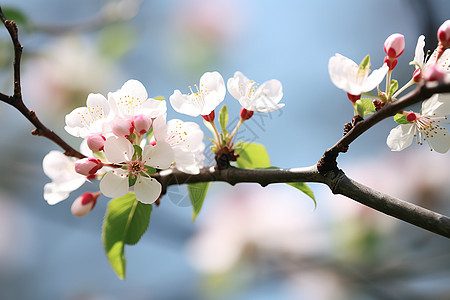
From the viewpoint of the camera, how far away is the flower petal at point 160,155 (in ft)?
2.58

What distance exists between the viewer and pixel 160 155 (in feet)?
2.59

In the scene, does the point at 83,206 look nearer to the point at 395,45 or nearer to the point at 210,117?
the point at 210,117

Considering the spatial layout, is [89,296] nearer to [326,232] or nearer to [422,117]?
[326,232]

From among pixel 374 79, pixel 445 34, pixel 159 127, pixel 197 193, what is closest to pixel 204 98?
pixel 159 127

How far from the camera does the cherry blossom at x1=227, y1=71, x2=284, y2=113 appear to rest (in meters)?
0.84

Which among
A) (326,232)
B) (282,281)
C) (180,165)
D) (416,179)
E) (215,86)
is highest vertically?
(215,86)

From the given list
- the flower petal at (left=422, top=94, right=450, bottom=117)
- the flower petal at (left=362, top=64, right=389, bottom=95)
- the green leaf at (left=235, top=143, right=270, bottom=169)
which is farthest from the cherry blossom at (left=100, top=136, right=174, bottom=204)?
the flower petal at (left=422, top=94, right=450, bottom=117)

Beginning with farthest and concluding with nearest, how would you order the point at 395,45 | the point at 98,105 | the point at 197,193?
1. the point at 197,193
2. the point at 98,105
3. the point at 395,45

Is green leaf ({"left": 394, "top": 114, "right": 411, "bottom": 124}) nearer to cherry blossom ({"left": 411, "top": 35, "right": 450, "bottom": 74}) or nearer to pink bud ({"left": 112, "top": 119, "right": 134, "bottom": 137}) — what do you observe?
cherry blossom ({"left": 411, "top": 35, "right": 450, "bottom": 74})

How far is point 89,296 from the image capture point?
3.49 meters

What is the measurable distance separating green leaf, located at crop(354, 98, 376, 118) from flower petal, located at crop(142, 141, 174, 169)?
32cm

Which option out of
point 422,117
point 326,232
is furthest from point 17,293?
point 422,117

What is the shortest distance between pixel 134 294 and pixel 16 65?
2604 millimetres

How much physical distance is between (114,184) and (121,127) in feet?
0.36
